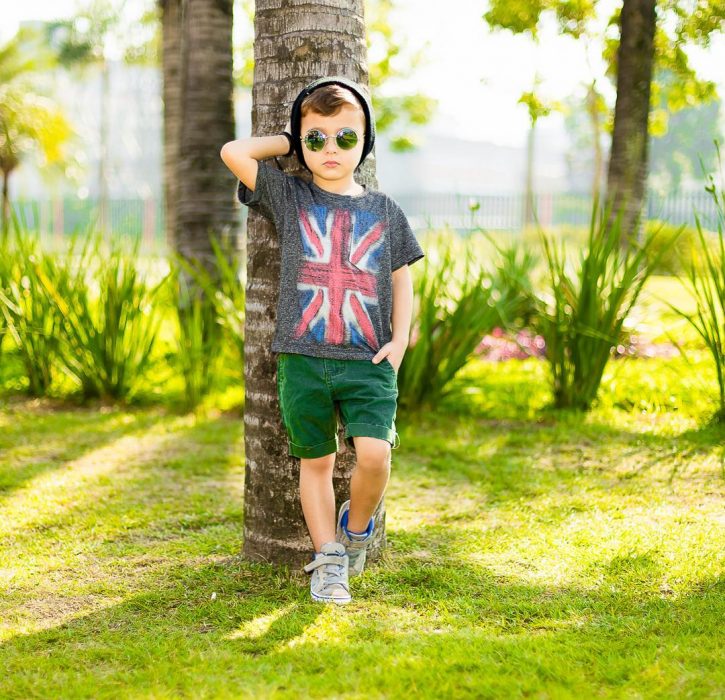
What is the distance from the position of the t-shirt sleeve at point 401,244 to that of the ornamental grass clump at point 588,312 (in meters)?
2.56

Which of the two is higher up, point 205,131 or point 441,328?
point 205,131

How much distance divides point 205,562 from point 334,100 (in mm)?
1781

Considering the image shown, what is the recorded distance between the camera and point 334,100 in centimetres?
288

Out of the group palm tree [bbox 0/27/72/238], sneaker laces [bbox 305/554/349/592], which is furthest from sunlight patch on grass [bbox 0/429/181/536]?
palm tree [bbox 0/27/72/238]

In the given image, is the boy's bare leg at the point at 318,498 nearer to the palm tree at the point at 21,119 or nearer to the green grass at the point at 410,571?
the green grass at the point at 410,571

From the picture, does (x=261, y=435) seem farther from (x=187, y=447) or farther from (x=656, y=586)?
(x=187, y=447)

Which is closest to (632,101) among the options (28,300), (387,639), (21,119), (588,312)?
(588,312)

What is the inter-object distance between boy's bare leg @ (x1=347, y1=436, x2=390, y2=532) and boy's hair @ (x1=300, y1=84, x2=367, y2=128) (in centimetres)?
102

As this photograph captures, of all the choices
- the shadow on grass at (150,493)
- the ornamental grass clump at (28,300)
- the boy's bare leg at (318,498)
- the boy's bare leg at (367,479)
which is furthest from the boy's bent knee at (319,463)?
the ornamental grass clump at (28,300)

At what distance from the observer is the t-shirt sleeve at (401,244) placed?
3.05 meters

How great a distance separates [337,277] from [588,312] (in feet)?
10.1

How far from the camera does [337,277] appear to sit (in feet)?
9.62

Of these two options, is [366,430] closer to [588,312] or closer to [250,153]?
[250,153]

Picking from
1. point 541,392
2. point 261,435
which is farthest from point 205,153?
point 261,435
